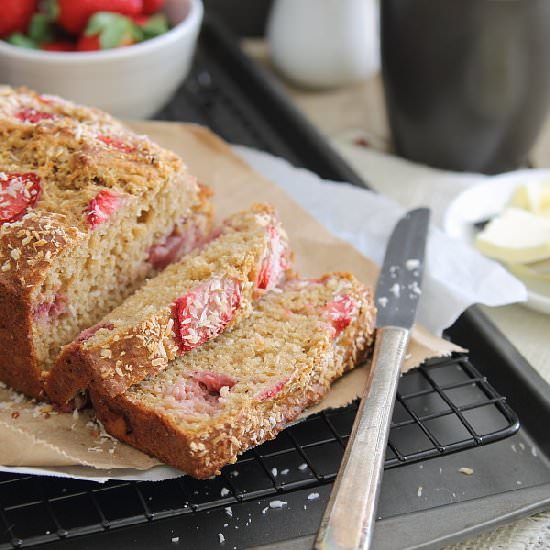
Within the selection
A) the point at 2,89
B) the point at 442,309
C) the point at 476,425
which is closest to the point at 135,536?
the point at 476,425

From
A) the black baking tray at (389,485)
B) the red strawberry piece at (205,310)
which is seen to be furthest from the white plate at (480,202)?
the red strawberry piece at (205,310)

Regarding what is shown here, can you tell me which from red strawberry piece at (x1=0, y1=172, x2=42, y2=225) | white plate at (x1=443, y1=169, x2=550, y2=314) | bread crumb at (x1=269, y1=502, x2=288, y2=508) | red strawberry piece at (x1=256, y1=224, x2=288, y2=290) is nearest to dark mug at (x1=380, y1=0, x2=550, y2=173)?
white plate at (x1=443, y1=169, x2=550, y2=314)

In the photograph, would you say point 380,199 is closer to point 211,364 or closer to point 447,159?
point 447,159

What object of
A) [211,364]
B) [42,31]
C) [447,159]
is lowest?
[447,159]

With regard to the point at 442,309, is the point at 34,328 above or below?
above

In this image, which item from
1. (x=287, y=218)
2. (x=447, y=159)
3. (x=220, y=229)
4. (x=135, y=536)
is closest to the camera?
(x=135, y=536)

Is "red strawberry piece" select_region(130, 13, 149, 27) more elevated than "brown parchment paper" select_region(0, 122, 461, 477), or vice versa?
"red strawberry piece" select_region(130, 13, 149, 27)

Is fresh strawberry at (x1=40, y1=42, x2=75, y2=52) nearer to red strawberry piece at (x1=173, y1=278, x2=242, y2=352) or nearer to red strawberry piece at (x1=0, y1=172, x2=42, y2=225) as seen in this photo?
red strawberry piece at (x1=0, y1=172, x2=42, y2=225)

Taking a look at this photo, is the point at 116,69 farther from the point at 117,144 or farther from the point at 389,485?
the point at 389,485
